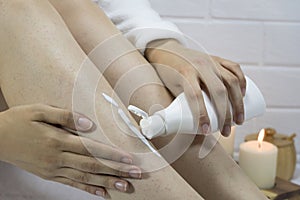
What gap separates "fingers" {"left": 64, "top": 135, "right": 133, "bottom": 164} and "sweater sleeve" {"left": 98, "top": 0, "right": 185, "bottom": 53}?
0.29 metres

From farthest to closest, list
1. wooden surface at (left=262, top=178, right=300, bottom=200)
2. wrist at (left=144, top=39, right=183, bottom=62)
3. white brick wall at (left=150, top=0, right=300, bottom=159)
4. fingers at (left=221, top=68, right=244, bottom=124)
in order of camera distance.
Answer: white brick wall at (left=150, top=0, right=300, bottom=159)
wooden surface at (left=262, top=178, right=300, bottom=200)
wrist at (left=144, top=39, right=183, bottom=62)
fingers at (left=221, top=68, right=244, bottom=124)

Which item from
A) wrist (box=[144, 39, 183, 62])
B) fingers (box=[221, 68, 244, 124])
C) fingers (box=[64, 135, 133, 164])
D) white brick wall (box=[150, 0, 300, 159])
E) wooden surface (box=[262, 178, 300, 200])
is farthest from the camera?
white brick wall (box=[150, 0, 300, 159])

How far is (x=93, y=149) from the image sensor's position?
69cm

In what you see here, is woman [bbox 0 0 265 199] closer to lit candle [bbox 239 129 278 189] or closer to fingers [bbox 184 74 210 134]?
fingers [bbox 184 74 210 134]

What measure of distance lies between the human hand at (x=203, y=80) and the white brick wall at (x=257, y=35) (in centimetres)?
50

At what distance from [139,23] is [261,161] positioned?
1.47 ft

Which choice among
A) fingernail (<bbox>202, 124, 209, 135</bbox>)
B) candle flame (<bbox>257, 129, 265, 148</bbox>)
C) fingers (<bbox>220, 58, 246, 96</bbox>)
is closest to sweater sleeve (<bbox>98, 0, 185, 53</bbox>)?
fingers (<bbox>220, 58, 246, 96</bbox>)

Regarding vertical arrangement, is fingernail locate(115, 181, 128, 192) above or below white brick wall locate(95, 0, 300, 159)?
above

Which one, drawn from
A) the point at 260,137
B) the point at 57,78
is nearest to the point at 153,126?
the point at 57,78

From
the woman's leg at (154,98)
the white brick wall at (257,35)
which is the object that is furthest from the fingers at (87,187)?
the white brick wall at (257,35)

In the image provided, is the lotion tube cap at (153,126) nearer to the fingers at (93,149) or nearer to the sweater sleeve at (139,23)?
the fingers at (93,149)

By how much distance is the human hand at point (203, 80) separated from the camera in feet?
2.45

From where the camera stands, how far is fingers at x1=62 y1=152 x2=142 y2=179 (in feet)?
2.24

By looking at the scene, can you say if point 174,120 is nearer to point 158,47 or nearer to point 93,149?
point 93,149
